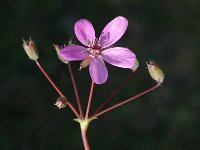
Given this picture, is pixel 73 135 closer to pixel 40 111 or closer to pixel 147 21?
pixel 40 111

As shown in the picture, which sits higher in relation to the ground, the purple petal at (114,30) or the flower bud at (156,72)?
the purple petal at (114,30)

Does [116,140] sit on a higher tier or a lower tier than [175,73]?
lower

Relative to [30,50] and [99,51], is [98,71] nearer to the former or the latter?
[99,51]

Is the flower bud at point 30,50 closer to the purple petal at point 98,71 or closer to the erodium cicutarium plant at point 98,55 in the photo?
the erodium cicutarium plant at point 98,55

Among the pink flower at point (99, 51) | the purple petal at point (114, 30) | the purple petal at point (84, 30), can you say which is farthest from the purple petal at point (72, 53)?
the purple petal at point (114, 30)

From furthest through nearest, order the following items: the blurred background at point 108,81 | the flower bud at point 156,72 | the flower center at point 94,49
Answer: the blurred background at point 108,81 < the flower center at point 94,49 < the flower bud at point 156,72

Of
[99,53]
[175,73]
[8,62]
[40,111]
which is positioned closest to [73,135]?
[40,111]

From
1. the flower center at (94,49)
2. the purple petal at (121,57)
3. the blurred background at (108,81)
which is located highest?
the blurred background at (108,81)
